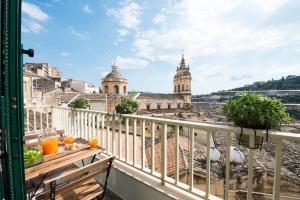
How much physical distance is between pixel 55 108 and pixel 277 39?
5769mm

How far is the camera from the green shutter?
89cm

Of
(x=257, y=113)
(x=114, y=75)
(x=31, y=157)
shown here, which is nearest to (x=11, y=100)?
(x=31, y=157)

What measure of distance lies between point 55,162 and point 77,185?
0.98 feet

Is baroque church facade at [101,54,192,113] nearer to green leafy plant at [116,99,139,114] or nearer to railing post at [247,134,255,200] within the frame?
green leafy plant at [116,99,139,114]

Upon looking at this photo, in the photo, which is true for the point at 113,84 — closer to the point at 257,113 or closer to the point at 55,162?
the point at 55,162

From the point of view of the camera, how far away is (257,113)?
137 centimetres

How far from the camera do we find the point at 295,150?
77.8 inches

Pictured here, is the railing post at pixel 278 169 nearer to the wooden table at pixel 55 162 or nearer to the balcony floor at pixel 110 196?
the wooden table at pixel 55 162

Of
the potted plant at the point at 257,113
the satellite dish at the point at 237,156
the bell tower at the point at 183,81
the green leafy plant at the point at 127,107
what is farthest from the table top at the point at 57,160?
the bell tower at the point at 183,81

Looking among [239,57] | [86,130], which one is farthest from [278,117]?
[239,57]

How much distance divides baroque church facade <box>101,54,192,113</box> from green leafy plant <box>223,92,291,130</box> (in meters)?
27.3

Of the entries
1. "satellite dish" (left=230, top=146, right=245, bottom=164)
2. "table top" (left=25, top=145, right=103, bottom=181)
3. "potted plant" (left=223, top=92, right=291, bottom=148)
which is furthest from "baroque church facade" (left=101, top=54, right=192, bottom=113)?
"potted plant" (left=223, top=92, right=291, bottom=148)

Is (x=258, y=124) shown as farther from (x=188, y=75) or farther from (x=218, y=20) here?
(x=188, y=75)

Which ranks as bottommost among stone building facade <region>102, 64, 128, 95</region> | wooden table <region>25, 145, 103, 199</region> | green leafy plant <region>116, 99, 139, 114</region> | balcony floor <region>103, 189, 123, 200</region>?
balcony floor <region>103, 189, 123, 200</region>
